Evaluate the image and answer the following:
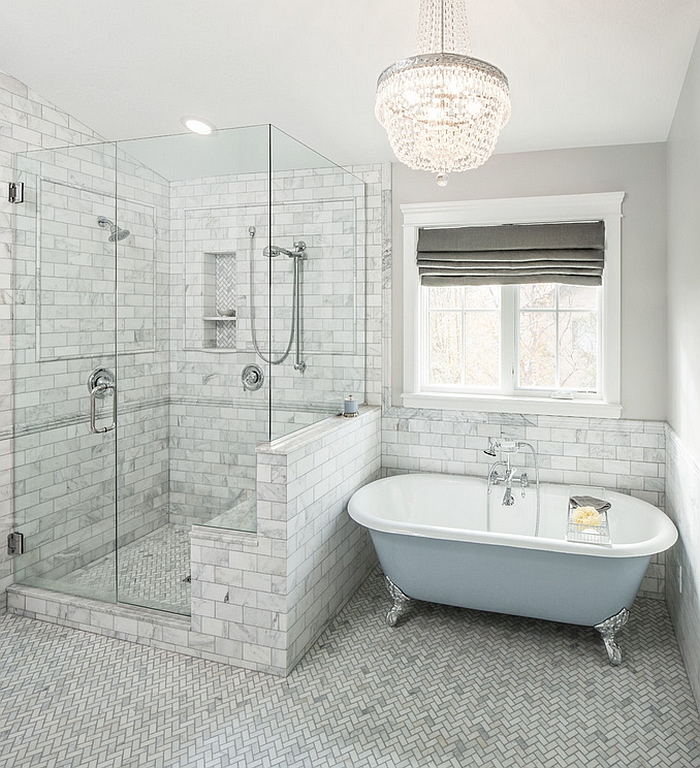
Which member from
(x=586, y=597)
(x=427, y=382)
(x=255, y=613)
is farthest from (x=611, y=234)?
(x=255, y=613)

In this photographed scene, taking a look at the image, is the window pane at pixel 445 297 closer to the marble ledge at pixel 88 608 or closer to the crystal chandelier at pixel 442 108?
the crystal chandelier at pixel 442 108

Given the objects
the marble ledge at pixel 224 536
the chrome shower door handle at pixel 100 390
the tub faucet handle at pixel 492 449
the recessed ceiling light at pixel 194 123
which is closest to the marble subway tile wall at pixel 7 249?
the chrome shower door handle at pixel 100 390

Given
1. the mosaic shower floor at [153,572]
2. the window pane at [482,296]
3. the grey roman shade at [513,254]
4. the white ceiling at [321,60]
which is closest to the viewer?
the white ceiling at [321,60]

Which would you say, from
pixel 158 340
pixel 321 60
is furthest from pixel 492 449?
pixel 321 60

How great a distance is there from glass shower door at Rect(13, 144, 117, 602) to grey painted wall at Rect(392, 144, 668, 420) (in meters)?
2.35

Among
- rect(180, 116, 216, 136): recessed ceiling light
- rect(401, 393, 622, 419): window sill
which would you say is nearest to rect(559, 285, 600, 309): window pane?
rect(401, 393, 622, 419): window sill

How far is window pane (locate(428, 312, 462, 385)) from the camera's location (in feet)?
12.7

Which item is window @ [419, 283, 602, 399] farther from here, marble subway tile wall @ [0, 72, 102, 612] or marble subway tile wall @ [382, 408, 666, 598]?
marble subway tile wall @ [0, 72, 102, 612]

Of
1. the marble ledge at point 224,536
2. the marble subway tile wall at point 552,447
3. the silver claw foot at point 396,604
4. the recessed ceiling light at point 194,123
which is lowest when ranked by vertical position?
the silver claw foot at point 396,604

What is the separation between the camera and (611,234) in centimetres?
340

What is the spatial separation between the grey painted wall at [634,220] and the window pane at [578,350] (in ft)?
0.65

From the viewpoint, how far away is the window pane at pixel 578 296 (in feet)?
11.7

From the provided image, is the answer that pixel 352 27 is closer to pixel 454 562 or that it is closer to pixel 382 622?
pixel 454 562

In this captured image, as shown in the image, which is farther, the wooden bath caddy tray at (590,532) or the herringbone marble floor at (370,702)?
the wooden bath caddy tray at (590,532)
